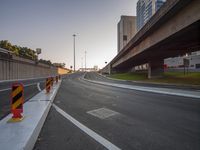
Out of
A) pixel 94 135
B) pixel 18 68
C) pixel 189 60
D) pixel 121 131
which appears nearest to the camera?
pixel 94 135

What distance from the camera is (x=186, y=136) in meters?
4.11

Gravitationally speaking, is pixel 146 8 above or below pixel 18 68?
above

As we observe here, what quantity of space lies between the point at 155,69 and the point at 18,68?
117 ft

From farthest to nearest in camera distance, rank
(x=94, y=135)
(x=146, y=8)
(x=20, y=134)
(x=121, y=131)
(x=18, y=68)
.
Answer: (x=146, y=8), (x=18, y=68), (x=121, y=131), (x=94, y=135), (x=20, y=134)

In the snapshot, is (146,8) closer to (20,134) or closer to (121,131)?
(121,131)

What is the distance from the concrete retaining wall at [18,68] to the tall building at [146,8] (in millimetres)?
91000

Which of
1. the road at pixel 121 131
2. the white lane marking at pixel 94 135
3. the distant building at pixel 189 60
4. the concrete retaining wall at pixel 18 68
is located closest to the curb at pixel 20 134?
the road at pixel 121 131

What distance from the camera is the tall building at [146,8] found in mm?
113562

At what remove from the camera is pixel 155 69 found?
3744cm

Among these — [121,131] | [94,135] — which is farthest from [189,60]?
[94,135]

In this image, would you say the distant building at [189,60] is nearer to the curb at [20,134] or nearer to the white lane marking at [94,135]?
the white lane marking at [94,135]

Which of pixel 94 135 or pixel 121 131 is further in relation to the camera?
pixel 121 131

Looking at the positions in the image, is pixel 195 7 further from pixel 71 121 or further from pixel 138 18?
pixel 138 18

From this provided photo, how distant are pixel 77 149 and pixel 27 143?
1.09 metres
